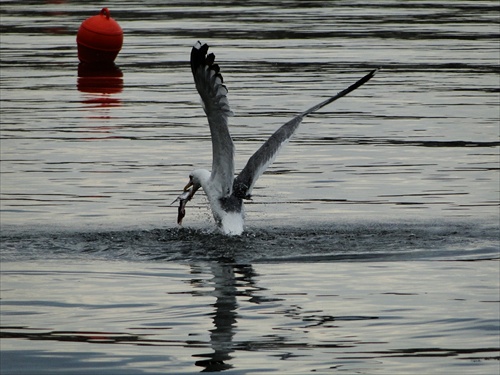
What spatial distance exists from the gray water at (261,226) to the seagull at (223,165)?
30 cm

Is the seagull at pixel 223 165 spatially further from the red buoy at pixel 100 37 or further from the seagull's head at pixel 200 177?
the red buoy at pixel 100 37

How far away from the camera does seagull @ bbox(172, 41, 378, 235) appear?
11859 mm

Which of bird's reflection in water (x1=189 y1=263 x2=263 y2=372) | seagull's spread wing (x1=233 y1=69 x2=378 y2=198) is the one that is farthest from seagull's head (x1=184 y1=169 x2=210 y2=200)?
bird's reflection in water (x1=189 y1=263 x2=263 y2=372)

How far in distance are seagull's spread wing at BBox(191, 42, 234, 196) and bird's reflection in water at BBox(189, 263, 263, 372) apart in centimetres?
115

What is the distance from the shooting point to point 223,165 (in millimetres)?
12664

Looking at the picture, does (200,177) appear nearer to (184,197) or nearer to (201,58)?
A: (184,197)

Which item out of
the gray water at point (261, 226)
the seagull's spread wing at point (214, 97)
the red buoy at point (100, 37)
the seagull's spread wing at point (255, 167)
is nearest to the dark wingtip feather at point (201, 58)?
the seagull's spread wing at point (214, 97)

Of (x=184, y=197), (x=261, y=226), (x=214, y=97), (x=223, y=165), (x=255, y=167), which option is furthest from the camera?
(x=261, y=226)

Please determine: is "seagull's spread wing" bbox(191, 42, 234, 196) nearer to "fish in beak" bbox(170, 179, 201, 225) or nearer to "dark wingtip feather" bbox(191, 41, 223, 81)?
"dark wingtip feather" bbox(191, 41, 223, 81)

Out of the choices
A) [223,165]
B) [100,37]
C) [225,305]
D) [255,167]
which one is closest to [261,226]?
[255,167]

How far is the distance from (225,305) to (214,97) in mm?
2489

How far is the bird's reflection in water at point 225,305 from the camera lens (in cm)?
843

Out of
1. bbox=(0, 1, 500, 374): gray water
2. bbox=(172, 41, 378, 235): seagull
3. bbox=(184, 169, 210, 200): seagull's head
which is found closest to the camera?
bbox=(0, 1, 500, 374): gray water

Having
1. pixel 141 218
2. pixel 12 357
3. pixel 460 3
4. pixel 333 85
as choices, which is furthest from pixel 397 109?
pixel 460 3
